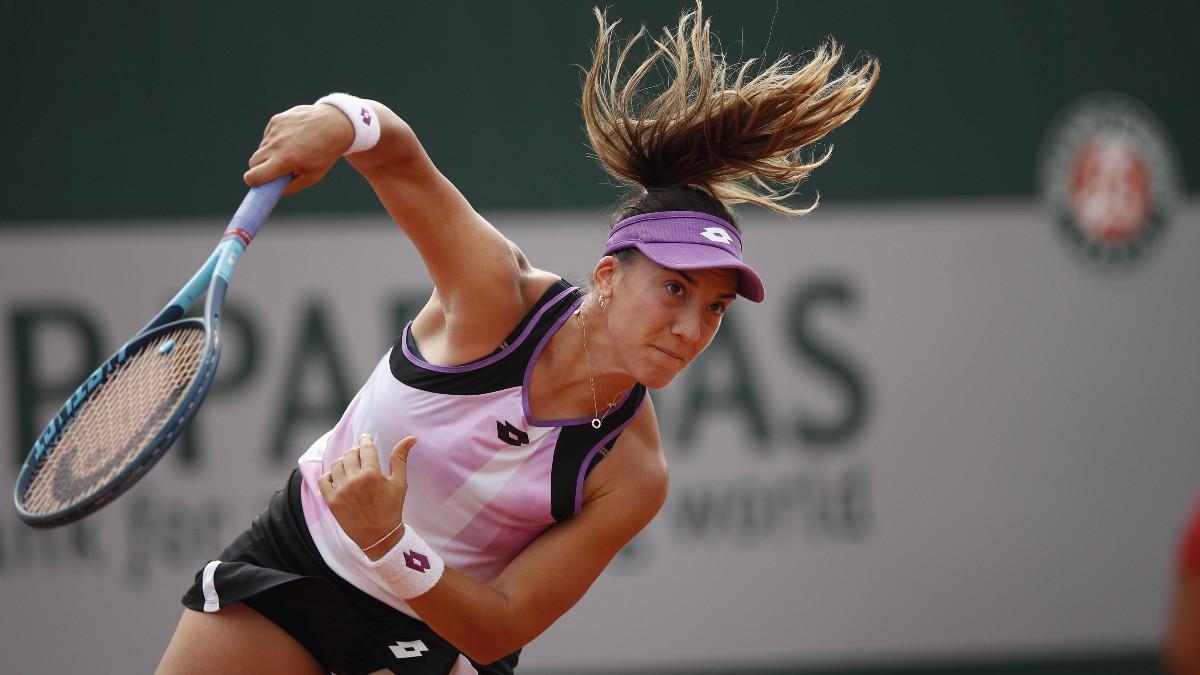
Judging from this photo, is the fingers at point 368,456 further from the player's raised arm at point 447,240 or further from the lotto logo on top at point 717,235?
the lotto logo on top at point 717,235

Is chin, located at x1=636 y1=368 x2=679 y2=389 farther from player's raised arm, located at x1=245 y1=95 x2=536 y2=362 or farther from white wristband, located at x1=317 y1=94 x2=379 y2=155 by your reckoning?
white wristband, located at x1=317 y1=94 x2=379 y2=155

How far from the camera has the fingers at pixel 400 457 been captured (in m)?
2.22

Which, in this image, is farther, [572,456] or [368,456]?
[572,456]

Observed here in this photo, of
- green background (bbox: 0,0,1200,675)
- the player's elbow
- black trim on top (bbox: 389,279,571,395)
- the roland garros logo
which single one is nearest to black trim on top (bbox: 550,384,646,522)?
black trim on top (bbox: 389,279,571,395)

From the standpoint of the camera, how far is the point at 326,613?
2543mm

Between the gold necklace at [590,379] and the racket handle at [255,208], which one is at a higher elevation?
the racket handle at [255,208]

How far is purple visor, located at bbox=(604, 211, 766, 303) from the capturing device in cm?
232

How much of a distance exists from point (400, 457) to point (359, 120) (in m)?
0.51

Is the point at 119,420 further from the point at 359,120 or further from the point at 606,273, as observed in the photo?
the point at 606,273

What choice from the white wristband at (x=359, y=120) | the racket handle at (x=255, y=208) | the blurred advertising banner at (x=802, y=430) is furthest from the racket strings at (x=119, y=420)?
the blurred advertising banner at (x=802, y=430)

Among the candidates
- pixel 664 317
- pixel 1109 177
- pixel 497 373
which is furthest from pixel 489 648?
pixel 1109 177

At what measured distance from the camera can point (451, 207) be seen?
241 cm

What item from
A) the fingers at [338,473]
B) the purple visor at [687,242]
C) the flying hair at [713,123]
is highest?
the flying hair at [713,123]

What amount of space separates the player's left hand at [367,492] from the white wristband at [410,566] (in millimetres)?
20
